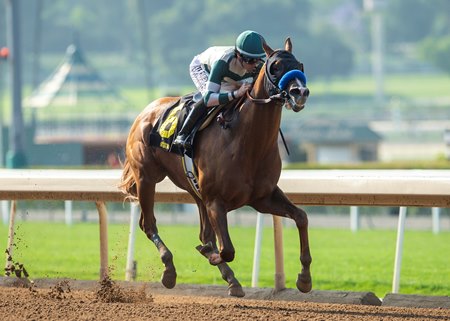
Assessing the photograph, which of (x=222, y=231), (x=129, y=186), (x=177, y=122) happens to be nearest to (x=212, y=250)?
(x=222, y=231)

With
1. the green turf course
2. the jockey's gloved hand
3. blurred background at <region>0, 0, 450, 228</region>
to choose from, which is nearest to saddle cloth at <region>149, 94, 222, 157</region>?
the jockey's gloved hand

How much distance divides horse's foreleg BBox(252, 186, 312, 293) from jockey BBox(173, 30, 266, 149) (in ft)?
1.96

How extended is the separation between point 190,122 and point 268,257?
473 centimetres

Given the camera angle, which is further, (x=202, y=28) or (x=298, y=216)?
(x=202, y=28)

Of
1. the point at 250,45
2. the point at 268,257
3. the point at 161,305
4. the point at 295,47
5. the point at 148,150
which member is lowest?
the point at 268,257

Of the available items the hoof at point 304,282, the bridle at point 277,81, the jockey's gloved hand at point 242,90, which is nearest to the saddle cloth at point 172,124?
the jockey's gloved hand at point 242,90

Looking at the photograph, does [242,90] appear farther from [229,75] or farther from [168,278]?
[168,278]

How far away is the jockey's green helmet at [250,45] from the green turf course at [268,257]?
1.65 meters

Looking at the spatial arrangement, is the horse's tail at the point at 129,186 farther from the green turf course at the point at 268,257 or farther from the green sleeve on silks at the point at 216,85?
the green sleeve on silks at the point at 216,85

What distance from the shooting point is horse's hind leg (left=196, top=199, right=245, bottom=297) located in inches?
267

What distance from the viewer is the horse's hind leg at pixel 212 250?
6.79m

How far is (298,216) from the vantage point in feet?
21.9

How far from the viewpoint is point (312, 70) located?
97.1m

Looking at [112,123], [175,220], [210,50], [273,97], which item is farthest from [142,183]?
[112,123]
